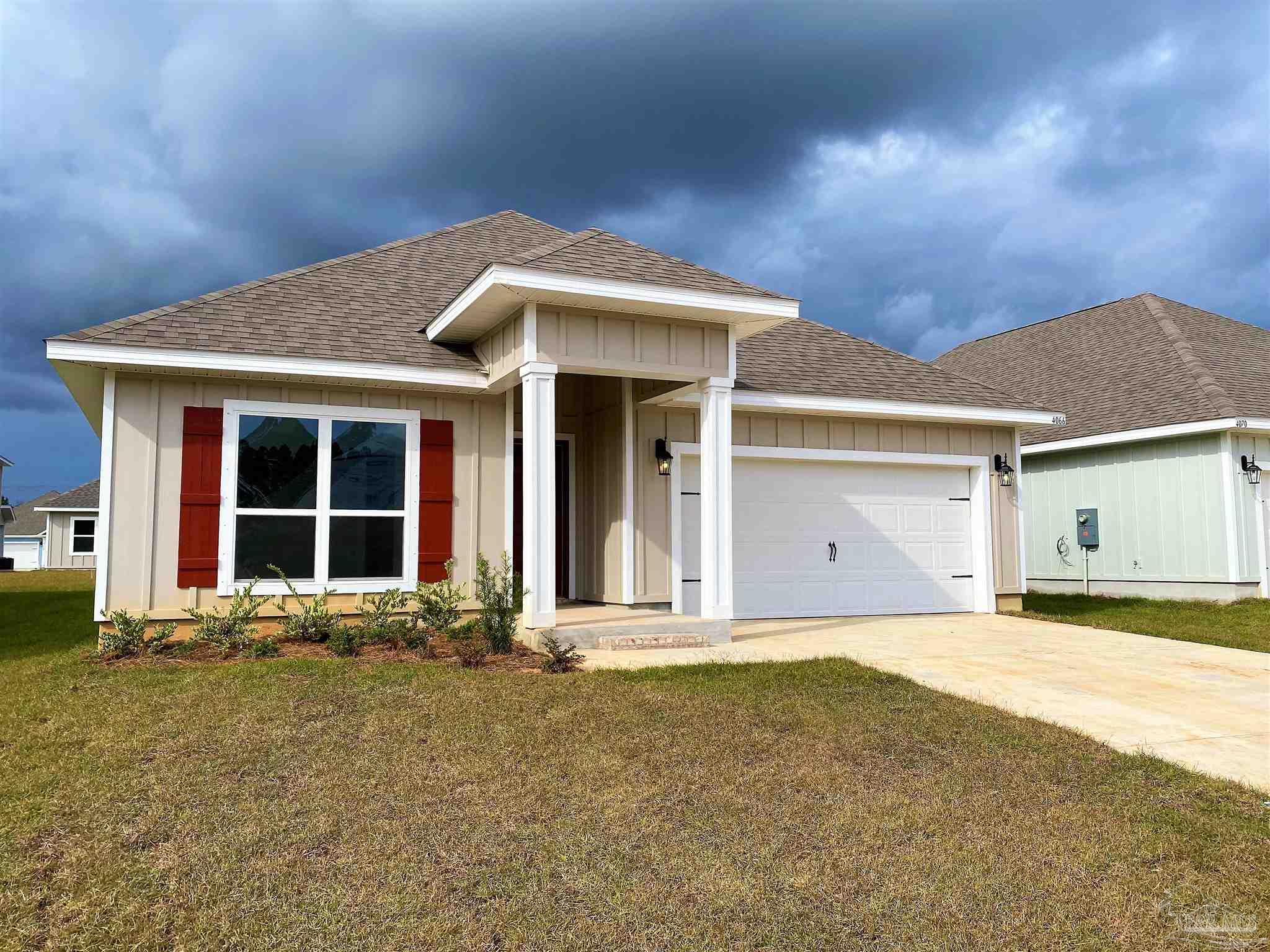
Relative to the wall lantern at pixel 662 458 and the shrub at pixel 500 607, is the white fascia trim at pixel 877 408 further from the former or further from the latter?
the shrub at pixel 500 607

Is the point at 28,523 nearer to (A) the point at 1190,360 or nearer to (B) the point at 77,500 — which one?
(B) the point at 77,500

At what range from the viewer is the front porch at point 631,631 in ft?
24.7

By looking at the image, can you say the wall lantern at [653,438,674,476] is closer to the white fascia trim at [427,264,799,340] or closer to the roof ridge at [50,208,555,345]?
the white fascia trim at [427,264,799,340]

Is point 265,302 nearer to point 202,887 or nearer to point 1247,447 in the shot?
point 202,887

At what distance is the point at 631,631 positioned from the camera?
785 centimetres

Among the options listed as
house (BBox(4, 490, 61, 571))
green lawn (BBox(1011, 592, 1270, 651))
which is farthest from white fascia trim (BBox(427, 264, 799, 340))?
house (BBox(4, 490, 61, 571))

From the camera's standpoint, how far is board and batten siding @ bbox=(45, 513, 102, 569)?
36000mm

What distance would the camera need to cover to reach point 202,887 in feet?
10.0

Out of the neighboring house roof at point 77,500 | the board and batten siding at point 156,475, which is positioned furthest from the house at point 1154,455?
the neighboring house roof at point 77,500

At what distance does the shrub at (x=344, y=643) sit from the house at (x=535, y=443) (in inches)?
40.8

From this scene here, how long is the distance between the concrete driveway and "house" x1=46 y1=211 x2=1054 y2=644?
898mm

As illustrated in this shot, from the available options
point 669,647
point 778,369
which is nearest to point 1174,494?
point 778,369

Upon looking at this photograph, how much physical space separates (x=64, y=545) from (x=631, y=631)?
1493 inches

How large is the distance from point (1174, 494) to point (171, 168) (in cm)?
2693
